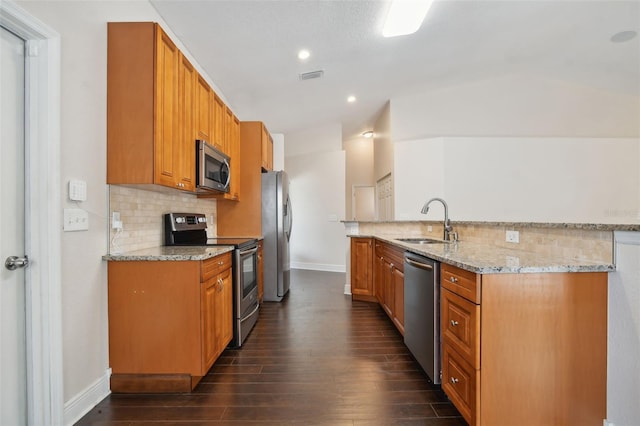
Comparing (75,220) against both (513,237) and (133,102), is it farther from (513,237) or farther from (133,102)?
(513,237)

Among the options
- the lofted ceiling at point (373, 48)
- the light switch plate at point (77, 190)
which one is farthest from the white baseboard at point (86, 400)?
the lofted ceiling at point (373, 48)

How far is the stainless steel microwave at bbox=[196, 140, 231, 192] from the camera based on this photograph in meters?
2.37

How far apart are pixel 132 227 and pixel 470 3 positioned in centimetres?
360

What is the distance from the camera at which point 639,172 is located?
475 centimetres

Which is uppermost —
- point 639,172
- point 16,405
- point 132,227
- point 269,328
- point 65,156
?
point 639,172

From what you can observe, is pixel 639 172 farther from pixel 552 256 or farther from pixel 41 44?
pixel 41 44

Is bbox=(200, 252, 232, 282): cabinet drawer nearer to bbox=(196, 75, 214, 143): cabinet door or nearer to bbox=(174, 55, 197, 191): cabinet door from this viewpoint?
bbox=(174, 55, 197, 191): cabinet door

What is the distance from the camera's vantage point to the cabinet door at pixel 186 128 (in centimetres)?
211

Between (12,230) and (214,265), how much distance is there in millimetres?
1011

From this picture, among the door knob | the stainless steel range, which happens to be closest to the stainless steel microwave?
the stainless steel range

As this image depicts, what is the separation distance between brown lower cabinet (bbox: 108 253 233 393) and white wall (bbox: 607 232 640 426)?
2179 millimetres

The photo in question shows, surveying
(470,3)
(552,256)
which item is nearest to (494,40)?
(470,3)

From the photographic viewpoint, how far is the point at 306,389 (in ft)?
5.93

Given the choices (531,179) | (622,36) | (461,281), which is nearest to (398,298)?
(461,281)
